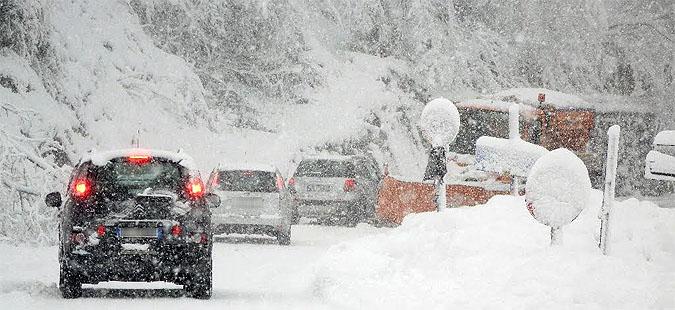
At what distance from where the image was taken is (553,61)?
40.9 metres

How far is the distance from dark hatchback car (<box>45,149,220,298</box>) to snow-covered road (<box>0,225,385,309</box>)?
300 millimetres

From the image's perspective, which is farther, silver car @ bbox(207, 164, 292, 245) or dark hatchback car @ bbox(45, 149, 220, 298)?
silver car @ bbox(207, 164, 292, 245)

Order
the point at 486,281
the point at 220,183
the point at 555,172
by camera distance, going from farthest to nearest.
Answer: the point at 220,183 < the point at 555,172 < the point at 486,281

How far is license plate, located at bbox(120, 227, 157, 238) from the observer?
13.4m

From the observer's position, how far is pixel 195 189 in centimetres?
1391

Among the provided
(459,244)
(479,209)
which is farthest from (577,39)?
(459,244)

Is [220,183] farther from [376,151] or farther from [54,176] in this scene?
[376,151]

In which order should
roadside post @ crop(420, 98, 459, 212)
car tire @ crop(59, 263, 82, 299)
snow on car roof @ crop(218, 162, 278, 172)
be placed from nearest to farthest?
car tire @ crop(59, 263, 82, 299) < roadside post @ crop(420, 98, 459, 212) < snow on car roof @ crop(218, 162, 278, 172)

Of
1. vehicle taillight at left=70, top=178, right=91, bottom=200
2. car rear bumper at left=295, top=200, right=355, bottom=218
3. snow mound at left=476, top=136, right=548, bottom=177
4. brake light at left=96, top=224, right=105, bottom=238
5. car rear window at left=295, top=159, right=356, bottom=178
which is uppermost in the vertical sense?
vehicle taillight at left=70, top=178, right=91, bottom=200

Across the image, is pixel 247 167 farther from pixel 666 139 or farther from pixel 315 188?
pixel 666 139

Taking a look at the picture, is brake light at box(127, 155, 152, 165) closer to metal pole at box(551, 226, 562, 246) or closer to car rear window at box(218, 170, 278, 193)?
metal pole at box(551, 226, 562, 246)

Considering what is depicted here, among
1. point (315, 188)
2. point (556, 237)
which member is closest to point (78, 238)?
Answer: point (556, 237)

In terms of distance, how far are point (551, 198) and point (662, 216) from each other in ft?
6.15

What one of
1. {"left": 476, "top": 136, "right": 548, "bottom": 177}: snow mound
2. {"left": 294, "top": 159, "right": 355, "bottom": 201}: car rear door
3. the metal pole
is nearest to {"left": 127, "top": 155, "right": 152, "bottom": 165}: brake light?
the metal pole
